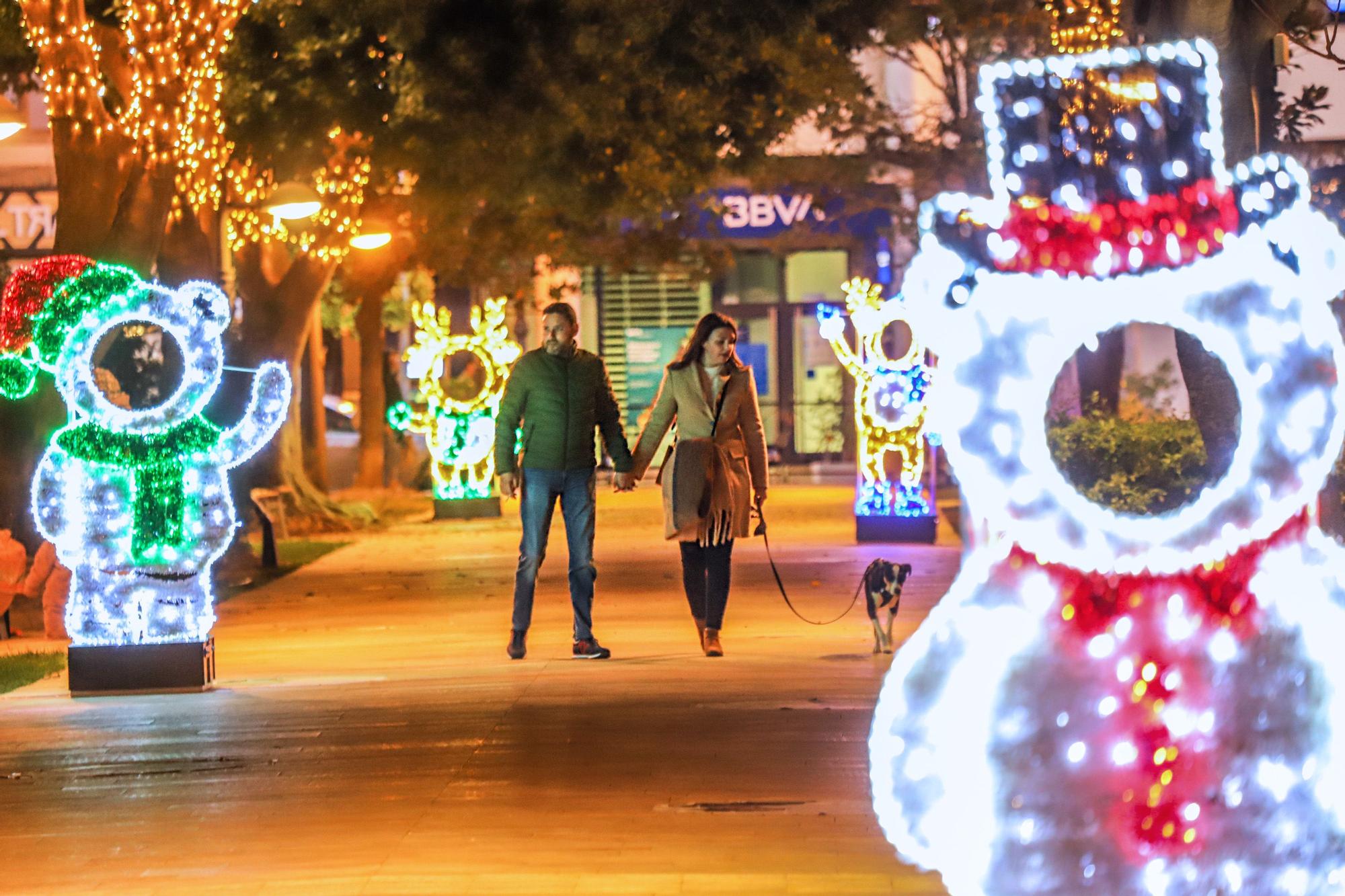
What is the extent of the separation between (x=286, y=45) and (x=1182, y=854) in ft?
45.9

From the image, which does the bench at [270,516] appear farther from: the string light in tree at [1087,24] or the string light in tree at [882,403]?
the string light in tree at [1087,24]

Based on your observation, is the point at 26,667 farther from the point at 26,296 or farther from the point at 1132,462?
the point at 1132,462

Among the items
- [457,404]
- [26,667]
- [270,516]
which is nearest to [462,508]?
[457,404]

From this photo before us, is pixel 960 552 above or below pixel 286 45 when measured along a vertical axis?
below

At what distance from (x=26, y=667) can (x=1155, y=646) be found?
25.1ft

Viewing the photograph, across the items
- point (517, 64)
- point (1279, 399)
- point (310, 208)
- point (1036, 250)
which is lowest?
point (1279, 399)

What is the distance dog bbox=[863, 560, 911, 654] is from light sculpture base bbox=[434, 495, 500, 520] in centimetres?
1179

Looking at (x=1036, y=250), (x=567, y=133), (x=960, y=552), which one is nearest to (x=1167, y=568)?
(x=1036, y=250)

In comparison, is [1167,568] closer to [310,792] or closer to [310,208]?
[310,792]

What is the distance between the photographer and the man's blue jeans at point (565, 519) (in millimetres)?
9938

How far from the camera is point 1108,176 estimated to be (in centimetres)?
487

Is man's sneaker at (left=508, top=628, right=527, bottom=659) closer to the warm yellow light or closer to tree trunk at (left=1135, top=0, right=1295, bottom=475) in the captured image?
tree trunk at (left=1135, top=0, right=1295, bottom=475)

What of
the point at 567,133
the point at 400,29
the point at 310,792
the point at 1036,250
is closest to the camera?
the point at 1036,250

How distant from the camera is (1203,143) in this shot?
16.3ft
